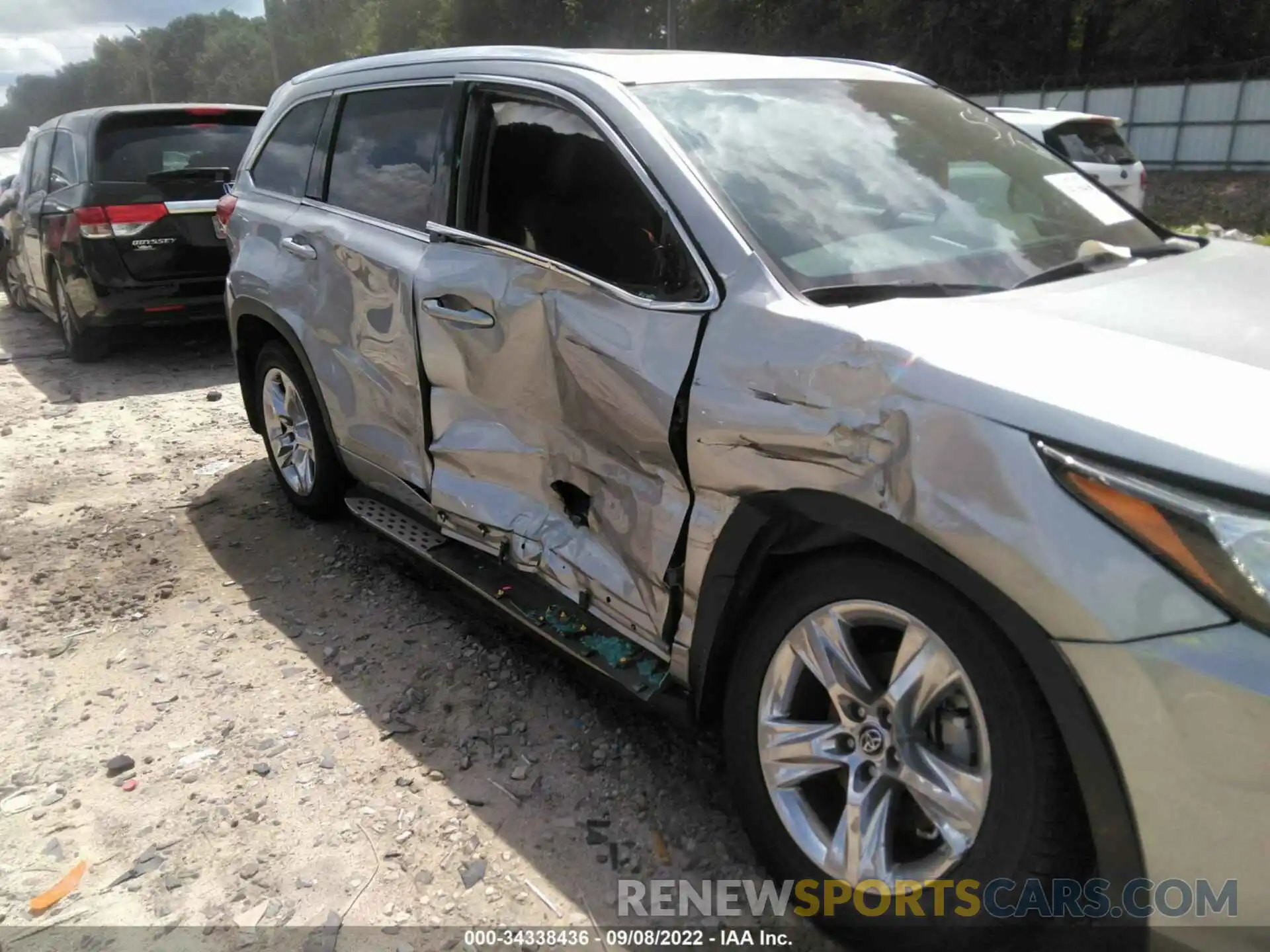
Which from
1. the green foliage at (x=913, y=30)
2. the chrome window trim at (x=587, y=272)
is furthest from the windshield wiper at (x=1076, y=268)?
the green foliage at (x=913, y=30)

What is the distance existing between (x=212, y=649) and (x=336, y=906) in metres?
1.55

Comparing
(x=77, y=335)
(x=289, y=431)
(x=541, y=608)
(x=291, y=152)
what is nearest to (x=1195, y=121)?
(x=77, y=335)

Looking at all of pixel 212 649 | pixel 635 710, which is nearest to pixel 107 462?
pixel 212 649

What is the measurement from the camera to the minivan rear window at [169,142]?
296 inches

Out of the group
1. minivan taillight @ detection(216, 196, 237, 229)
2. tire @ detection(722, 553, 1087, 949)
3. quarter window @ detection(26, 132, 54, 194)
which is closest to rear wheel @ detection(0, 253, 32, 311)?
quarter window @ detection(26, 132, 54, 194)

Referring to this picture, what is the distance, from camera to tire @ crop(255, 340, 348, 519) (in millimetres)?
4305

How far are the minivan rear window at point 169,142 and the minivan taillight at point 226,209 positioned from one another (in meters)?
3.22

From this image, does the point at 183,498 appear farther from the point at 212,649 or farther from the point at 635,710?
the point at 635,710

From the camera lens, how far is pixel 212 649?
12.0ft

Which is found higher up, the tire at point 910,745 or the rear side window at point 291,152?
the rear side window at point 291,152

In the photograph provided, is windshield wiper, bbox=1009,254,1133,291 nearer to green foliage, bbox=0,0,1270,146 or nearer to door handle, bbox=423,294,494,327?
door handle, bbox=423,294,494,327

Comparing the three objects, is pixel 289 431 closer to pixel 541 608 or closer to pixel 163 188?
pixel 541 608

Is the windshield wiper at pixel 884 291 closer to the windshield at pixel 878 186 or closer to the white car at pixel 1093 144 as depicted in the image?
the windshield at pixel 878 186

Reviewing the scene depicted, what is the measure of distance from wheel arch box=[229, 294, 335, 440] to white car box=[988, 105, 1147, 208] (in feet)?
30.1
